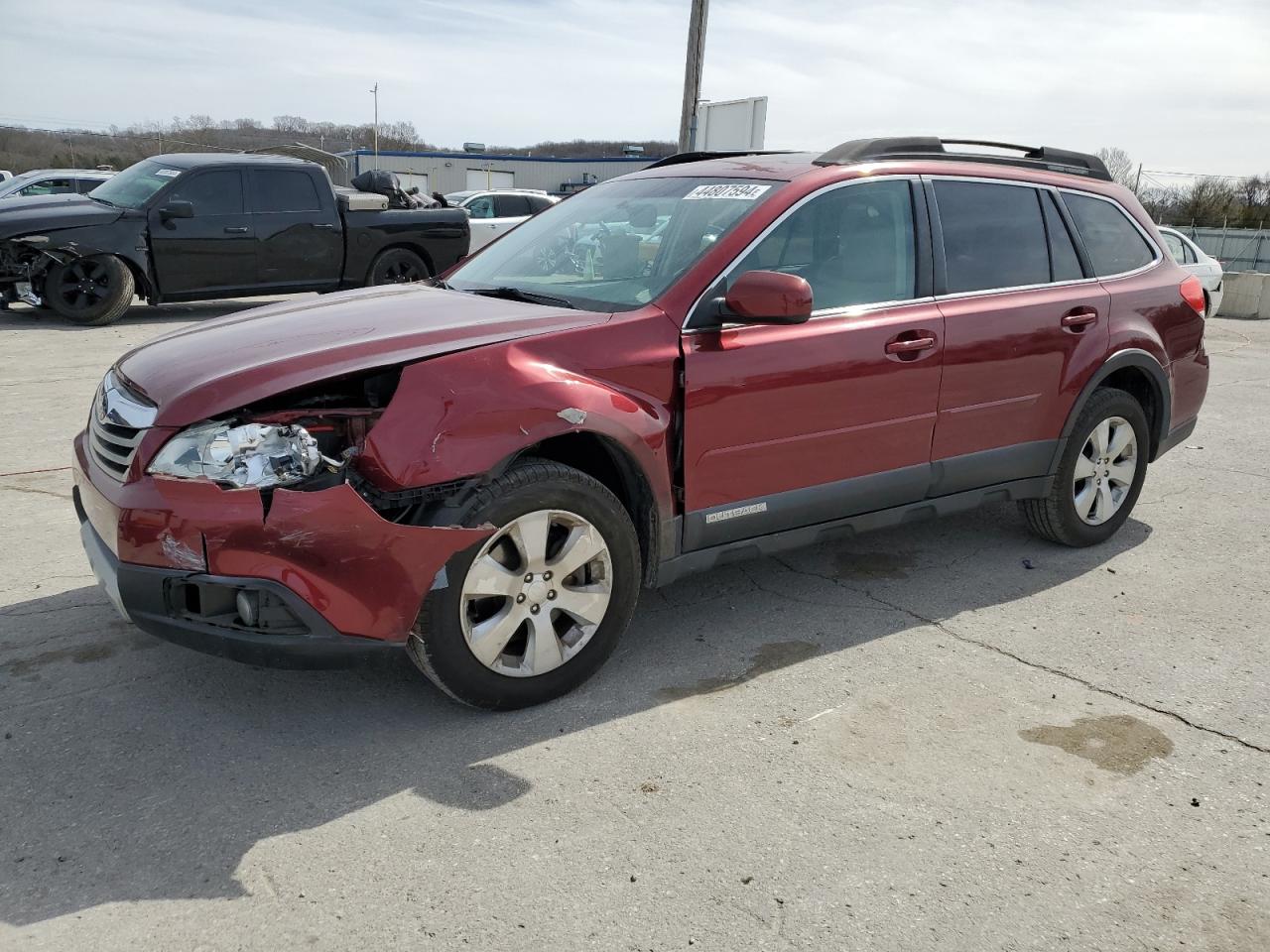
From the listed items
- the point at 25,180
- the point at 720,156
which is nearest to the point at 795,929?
the point at 720,156

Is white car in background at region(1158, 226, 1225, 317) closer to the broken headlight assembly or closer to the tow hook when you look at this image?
the broken headlight assembly

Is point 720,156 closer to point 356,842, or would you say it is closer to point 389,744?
point 389,744

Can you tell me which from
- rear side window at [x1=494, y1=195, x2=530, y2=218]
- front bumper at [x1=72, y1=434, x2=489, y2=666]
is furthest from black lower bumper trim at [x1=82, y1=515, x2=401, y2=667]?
rear side window at [x1=494, y1=195, x2=530, y2=218]

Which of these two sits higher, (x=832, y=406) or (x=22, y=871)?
(x=832, y=406)

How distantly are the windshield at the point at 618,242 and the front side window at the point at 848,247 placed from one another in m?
0.17

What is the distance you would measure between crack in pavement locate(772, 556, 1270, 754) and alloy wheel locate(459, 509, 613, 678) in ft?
4.97

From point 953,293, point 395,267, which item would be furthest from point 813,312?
point 395,267

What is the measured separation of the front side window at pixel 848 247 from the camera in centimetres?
386

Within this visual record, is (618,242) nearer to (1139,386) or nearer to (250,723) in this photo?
(250,723)

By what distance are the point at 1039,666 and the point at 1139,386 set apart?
204cm

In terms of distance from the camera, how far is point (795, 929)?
7.82 ft

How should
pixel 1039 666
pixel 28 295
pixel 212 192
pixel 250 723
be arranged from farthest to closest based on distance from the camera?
pixel 212 192 → pixel 28 295 → pixel 1039 666 → pixel 250 723

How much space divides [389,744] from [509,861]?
0.70m

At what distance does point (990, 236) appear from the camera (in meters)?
4.47
